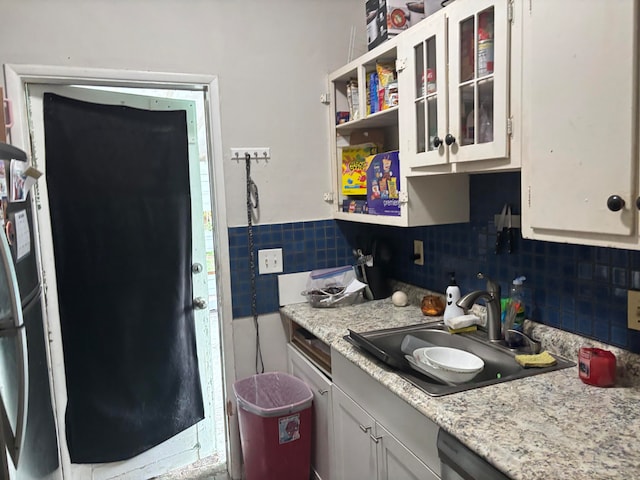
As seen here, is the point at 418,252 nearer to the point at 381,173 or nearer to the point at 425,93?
the point at 381,173

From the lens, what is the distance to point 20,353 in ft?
4.43

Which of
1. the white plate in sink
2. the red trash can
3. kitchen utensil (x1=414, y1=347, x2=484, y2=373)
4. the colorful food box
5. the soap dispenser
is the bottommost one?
the red trash can

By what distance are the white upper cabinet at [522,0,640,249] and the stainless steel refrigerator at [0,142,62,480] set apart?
57.7 inches

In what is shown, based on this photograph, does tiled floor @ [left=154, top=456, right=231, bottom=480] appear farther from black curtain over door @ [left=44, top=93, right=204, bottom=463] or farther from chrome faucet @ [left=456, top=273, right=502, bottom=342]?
A: chrome faucet @ [left=456, top=273, right=502, bottom=342]

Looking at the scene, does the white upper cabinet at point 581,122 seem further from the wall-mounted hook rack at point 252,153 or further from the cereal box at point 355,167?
the wall-mounted hook rack at point 252,153

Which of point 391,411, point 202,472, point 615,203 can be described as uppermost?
point 615,203

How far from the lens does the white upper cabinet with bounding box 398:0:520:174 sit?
4.66 feet

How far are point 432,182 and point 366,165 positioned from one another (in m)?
0.44

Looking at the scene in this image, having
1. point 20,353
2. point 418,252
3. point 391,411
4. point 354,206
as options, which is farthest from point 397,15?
point 20,353

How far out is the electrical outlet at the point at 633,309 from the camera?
1400 mm

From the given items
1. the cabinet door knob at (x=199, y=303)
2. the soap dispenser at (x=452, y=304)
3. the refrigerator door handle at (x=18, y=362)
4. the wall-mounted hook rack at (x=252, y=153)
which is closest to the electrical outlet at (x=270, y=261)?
the cabinet door knob at (x=199, y=303)

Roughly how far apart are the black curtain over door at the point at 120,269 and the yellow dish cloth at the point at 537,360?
5.47 feet

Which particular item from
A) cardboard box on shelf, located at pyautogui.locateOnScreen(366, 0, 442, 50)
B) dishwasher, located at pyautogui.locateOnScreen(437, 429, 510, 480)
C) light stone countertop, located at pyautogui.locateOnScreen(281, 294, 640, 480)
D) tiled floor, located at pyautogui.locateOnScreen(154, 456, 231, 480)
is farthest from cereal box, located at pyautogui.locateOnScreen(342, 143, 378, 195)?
tiled floor, located at pyautogui.locateOnScreen(154, 456, 231, 480)

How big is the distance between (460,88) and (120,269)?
5.73 feet
